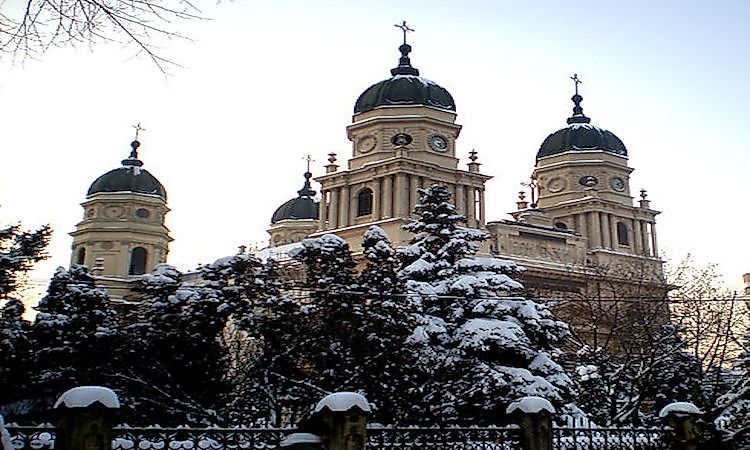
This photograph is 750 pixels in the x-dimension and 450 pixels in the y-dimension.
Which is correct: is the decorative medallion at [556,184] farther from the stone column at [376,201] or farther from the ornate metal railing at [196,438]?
the ornate metal railing at [196,438]

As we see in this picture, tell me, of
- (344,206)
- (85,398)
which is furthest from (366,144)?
(85,398)

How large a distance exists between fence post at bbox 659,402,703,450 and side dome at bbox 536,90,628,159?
30.7 metres

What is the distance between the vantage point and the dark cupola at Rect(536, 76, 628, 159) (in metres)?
41.7

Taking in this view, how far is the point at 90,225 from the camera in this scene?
42.0 m

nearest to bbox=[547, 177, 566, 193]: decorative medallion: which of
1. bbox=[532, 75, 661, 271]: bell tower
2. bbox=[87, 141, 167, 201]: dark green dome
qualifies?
bbox=[532, 75, 661, 271]: bell tower

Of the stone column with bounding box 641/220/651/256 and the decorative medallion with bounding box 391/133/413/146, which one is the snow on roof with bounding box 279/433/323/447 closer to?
the decorative medallion with bounding box 391/133/413/146

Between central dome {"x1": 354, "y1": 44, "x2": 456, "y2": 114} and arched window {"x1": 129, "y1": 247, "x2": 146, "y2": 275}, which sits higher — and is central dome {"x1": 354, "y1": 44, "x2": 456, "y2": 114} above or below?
above

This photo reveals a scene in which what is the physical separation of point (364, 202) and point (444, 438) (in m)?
24.2

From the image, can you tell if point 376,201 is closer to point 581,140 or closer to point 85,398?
point 581,140

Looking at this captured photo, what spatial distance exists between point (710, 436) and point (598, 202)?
27.8m

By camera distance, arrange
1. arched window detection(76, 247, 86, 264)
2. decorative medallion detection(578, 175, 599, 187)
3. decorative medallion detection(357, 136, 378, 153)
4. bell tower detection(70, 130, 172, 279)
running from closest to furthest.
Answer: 1. decorative medallion detection(357, 136, 378, 153)
2. decorative medallion detection(578, 175, 599, 187)
3. bell tower detection(70, 130, 172, 279)
4. arched window detection(76, 247, 86, 264)

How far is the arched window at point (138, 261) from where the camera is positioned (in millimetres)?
41875

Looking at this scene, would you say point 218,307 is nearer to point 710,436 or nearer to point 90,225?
point 710,436

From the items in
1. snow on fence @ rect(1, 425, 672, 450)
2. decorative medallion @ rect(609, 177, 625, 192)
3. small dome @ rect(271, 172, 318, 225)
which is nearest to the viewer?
snow on fence @ rect(1, 425, 672, 450)
